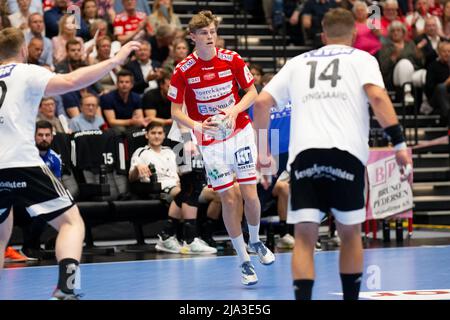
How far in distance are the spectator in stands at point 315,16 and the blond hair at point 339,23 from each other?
11.8m

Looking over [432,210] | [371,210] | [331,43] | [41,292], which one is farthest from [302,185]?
[432,210]

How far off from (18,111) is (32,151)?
0.94 ft

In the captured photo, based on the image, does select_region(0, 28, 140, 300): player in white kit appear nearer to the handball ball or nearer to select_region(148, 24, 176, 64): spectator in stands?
the handball ball

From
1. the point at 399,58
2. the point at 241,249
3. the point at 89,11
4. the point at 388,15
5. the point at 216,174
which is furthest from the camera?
the point at 388,15

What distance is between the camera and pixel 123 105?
47.5 feet

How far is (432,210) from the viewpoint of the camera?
53.3ft

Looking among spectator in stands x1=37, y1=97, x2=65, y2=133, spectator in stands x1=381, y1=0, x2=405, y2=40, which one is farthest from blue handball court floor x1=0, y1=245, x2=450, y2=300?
spectator in stands x1=381, y1=0, x2=405, y2=40

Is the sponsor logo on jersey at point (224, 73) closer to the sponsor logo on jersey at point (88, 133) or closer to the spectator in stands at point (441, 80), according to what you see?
the sponsor logo on jersey at point (88, 133)

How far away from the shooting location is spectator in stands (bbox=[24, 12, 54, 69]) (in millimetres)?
14922

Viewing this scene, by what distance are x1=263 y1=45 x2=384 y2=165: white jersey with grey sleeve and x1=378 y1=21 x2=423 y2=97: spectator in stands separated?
11.3 m

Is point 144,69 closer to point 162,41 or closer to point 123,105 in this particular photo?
point 162,41

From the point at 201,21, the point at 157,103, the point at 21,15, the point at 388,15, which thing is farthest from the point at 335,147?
the point at 388,15

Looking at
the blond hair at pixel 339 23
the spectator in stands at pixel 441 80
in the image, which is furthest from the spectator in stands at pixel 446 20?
the blond hair at pixel 339 23

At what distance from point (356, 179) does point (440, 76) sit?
11400 millimetres
